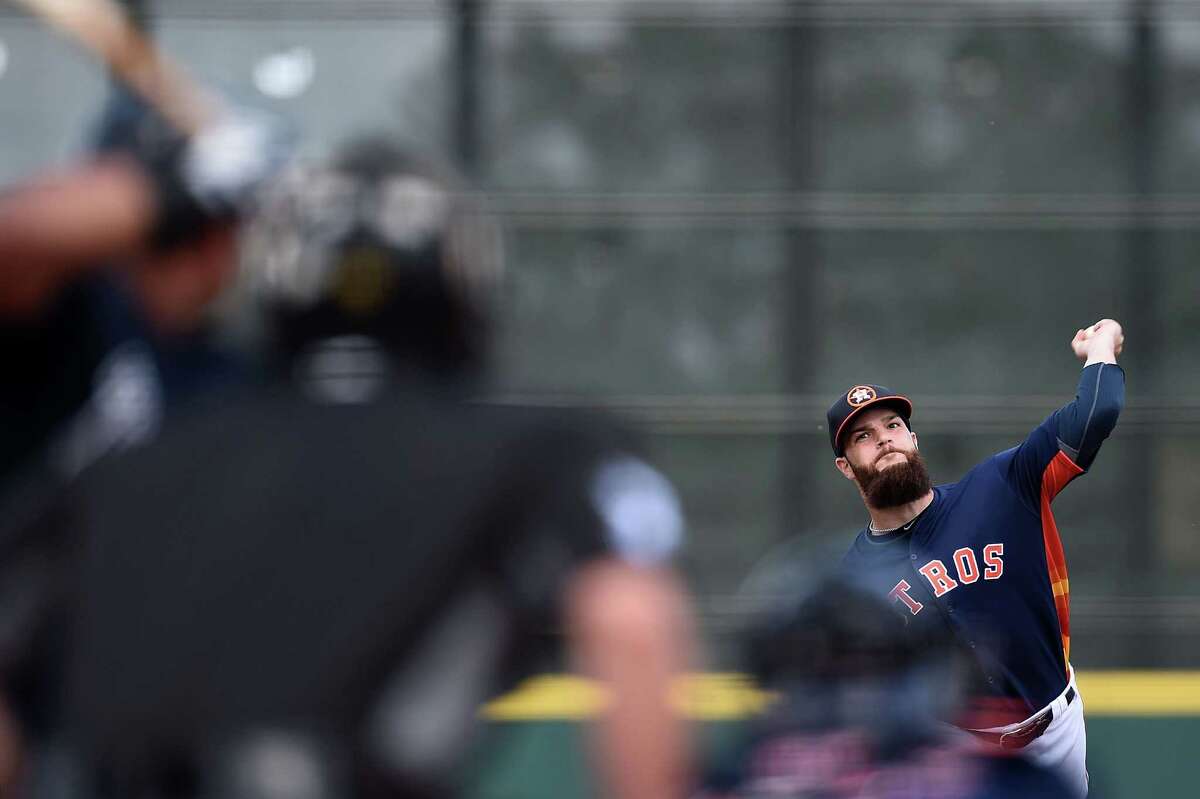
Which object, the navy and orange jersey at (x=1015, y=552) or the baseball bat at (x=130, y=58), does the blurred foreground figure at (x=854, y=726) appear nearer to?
Result: the baseball bat at (x=130, y=58)

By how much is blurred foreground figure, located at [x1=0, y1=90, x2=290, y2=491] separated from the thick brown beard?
3.36 meters

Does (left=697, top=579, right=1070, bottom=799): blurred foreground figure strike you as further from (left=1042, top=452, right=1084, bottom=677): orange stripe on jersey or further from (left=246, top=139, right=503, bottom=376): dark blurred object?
(left=1042, top=452, right=1084, bottom=677): orange stripe on jersey

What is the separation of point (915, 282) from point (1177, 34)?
259cm

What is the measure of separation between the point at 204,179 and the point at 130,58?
2.17 ft

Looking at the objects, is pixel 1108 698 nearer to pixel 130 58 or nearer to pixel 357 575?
pixel 130 58

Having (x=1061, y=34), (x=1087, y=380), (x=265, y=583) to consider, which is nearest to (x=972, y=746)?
(x=265, y=583)

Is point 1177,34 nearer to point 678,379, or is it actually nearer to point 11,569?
point 678,379

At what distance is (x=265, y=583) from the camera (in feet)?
6.38

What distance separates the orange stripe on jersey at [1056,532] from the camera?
560 cm

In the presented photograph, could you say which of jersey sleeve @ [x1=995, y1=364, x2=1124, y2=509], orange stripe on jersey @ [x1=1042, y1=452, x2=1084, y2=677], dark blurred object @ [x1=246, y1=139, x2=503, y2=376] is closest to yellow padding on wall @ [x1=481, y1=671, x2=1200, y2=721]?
orange stripe on jersey @ [x1=1042, y1=452, x2=1084, y2=677]

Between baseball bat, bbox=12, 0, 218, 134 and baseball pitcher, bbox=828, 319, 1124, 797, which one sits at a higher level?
baseball bat, bbox=12, 0, 218, 134

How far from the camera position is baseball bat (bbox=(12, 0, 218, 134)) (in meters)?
2.71

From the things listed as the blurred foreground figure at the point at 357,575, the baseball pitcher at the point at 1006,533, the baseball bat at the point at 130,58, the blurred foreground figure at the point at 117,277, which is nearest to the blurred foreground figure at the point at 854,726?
the blurred foreground figure at the point at 357,575

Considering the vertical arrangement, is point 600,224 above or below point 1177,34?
below
